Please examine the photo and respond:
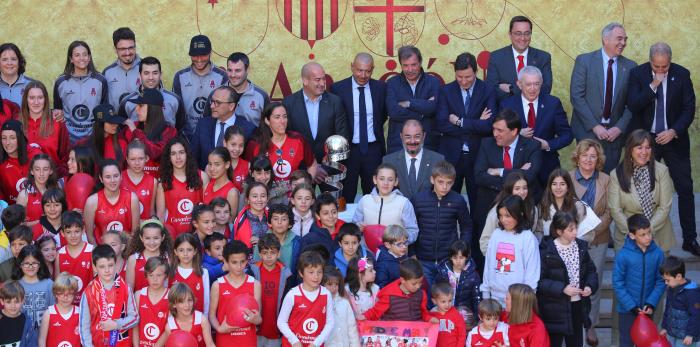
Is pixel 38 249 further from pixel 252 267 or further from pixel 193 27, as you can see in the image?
pixel 193 27

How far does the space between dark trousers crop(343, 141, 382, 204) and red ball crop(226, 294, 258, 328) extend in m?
2.51

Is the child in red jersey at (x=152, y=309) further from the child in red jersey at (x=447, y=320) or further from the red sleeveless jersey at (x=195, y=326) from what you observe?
the child in red jersey at (x=447, y=320)

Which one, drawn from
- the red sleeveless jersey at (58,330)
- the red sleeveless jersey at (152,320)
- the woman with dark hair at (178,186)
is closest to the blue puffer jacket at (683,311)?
the red sleeveless jersey at (152,320)

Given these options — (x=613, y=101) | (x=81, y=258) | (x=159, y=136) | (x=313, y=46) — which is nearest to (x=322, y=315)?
(x=81, y=258)

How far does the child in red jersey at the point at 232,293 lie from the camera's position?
28.3 ft

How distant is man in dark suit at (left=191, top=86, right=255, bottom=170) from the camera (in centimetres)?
1030

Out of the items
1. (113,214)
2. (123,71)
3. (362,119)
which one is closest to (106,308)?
(113,214)

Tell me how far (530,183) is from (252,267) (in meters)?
2.38

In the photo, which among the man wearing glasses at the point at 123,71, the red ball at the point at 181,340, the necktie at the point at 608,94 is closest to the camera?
the red ball at the point at 181,340

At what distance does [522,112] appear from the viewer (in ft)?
34.1

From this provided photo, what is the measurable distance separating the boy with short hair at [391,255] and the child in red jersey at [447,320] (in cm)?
42

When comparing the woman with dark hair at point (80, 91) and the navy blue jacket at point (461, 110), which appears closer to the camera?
the navy blue jacket at point (461, 110)

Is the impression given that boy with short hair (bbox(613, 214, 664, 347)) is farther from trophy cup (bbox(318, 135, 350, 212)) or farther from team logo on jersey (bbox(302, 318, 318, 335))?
trophy cup (bbox(318, 135, 350, 212))

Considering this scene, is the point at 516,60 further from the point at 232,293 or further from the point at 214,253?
the point at 232,293
